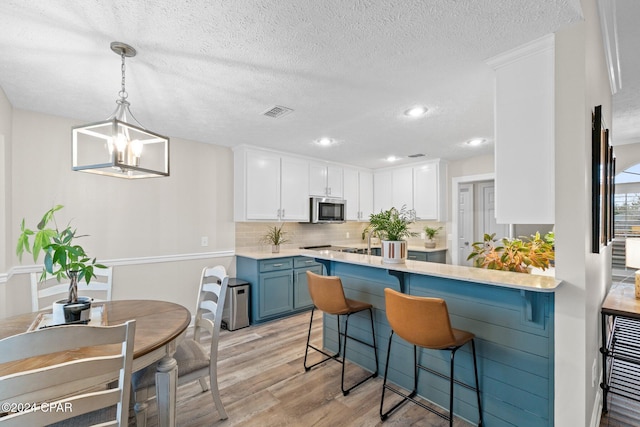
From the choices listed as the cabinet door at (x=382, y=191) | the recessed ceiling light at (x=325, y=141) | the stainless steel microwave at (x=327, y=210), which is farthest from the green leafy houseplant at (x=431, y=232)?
the recessed ceiling light at (x=325, y=141)

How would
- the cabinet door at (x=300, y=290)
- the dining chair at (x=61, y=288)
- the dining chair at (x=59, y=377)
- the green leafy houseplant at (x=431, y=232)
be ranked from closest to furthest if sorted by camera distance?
1. the dining chair at (x=59, y=377)
2. the dining chair at (x=61, y=288)
3. the cabinet door at (x=300, y=290)
4. the green leafy houseplant at (x=431, y=232)

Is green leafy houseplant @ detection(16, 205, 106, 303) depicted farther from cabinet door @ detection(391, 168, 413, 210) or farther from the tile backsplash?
cabinet door @ detection(391, 168, 413, 210)

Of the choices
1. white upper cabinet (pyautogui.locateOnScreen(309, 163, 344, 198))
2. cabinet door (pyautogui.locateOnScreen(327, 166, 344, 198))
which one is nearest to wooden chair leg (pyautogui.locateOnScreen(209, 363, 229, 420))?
white upper cabinet (pyautogui.locateOnScreen(309, 163, 344, 198))

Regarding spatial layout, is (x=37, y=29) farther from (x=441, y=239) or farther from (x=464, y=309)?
(x=441, y=239)

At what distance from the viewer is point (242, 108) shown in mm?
2797

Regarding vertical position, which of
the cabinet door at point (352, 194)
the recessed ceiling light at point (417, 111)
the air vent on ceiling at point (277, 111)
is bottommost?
the cabinet door at point (352, 194)

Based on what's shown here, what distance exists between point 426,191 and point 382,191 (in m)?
0.92

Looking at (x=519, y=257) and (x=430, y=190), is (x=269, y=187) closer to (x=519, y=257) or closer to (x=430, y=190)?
(x=430, y=190)

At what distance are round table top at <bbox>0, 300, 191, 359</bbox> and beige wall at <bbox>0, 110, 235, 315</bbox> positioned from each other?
3.52ft

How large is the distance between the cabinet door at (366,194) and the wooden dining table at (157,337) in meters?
4.33

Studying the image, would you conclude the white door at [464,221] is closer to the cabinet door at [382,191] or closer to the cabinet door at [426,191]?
the cabinet door at [426,191]

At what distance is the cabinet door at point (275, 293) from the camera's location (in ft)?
12.9

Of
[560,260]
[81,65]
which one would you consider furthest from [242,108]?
[560,260]

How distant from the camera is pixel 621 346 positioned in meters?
2.41
